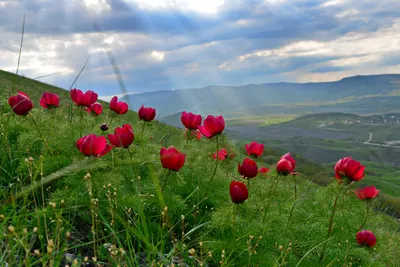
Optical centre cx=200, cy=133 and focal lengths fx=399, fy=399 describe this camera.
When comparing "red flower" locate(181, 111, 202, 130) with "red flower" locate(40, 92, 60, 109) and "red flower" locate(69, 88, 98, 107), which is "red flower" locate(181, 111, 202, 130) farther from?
"red flower" locate(40, 92, 60, 109)

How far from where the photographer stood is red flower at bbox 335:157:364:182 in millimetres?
4605

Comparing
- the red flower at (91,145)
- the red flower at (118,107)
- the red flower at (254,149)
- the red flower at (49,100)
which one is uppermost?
the red flower at (49,100)

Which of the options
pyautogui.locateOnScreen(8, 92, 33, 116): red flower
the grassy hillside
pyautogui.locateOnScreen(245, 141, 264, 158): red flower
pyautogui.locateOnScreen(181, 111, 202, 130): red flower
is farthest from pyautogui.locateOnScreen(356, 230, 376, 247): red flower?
pyautogui.locateOnScreen(8, 92, 33, 116): red flower

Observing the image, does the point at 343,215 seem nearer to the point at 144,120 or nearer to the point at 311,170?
the point at 144,120

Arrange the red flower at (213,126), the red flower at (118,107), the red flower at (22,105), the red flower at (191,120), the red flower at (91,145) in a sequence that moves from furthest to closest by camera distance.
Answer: the red flower at (118,107) → the red flower at (191,120) → the red flower at (22,105) → the red flower at (213,126) → the red flower at (91,145)

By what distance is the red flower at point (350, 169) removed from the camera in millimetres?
4605

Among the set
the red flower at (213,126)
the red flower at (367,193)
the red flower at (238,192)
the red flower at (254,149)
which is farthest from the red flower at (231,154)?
the red flower at (238,192)

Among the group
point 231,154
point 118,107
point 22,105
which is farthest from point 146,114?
point 231,154

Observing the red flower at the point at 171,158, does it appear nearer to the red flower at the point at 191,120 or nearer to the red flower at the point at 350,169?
the red flower at the point at 191,120

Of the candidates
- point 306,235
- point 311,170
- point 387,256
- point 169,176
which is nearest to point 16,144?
point 169,176

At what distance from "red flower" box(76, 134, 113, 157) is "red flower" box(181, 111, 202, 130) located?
5.83 feet

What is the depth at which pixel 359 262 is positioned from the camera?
A: 5.05 metres

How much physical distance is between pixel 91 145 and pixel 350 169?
2.91m

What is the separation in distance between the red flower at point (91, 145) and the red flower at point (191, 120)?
178cm
